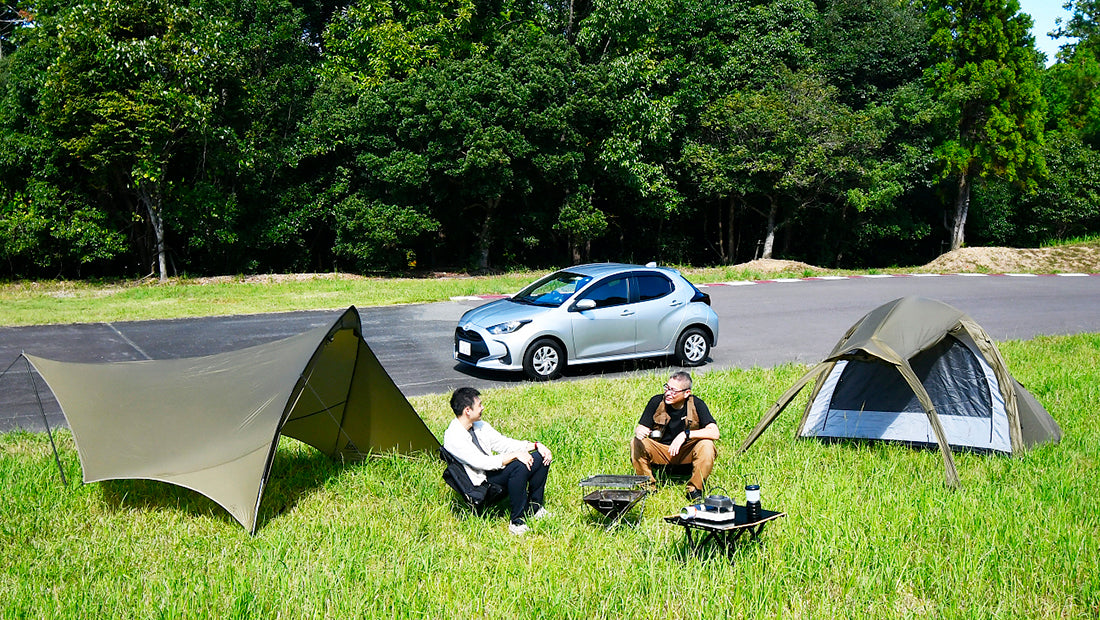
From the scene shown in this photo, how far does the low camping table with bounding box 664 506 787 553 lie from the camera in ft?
17.9

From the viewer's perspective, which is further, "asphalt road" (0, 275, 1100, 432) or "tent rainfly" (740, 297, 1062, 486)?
"asphalt road" (0, 275, 1100, 432)

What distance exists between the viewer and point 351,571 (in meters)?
5.54

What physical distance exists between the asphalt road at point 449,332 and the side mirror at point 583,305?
109 centimetres

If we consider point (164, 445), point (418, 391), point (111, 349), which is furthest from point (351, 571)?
point (111, 349)

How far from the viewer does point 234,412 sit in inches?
272

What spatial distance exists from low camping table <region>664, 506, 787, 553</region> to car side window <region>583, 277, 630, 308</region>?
22.6 feet

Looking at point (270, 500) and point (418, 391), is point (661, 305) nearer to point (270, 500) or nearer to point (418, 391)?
point (418, 391)

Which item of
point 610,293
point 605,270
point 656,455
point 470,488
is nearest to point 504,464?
point 470,488

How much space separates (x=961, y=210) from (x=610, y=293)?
33.1m

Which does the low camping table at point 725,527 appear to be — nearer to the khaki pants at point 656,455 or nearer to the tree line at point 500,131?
the khaki pants at point 656,455

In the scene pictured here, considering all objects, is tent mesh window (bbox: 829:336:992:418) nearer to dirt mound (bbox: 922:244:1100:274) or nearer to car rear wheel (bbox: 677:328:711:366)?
car rear wheel (bbox: 677:328:711:366)

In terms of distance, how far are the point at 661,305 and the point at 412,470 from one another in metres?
6.40

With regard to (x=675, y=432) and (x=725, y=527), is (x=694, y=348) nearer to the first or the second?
(x=675, y=432)

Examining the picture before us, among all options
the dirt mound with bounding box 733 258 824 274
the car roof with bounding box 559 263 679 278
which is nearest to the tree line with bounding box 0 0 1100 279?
the dirt mound with bounding box 733 258 824 274
